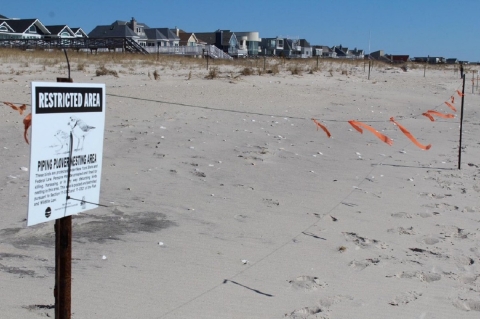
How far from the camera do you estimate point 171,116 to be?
39.7 ft

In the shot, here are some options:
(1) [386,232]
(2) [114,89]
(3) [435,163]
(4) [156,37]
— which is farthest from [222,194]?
(4) [156,37]

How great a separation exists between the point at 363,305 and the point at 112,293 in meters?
1.84

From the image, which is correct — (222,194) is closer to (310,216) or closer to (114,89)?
(310,216)

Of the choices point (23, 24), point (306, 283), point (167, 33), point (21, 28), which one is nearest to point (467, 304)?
point (306, 283)

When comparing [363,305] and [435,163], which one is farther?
[435,163]

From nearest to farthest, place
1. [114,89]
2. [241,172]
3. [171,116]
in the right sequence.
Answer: [241,172] → [171,116] → [114,89]

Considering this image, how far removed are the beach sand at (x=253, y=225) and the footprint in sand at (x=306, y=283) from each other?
0.7 inches

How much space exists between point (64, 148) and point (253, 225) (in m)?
3.74

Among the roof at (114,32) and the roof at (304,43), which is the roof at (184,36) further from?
the roof at (304,43)

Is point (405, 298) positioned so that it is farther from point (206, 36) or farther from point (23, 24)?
point (206, 36)

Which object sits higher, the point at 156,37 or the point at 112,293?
the point at 156,37

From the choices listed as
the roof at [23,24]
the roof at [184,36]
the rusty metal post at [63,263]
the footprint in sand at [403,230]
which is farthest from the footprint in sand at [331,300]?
the roof at [184,36]

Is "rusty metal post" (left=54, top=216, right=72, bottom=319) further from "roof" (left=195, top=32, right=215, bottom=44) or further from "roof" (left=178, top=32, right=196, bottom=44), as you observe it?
"roof" (left=195, top=32, right=215, bottom=44)

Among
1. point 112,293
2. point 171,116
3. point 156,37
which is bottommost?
point 112,293
